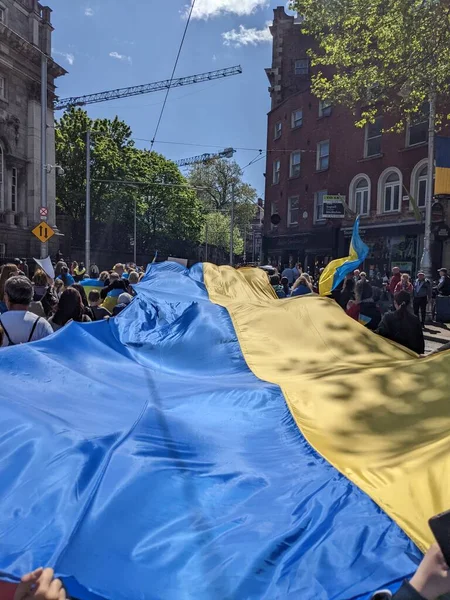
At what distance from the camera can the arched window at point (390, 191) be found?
997 inches

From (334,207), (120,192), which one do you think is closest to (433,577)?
(334,207)

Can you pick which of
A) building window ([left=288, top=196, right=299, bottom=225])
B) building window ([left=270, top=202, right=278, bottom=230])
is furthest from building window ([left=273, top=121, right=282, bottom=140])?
building window ([left=288, top=196, right=299, bottom=225])

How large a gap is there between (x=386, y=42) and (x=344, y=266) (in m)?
6.00

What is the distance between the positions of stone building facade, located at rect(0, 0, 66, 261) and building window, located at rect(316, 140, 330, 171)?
1698cm

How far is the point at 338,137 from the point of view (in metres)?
29.0

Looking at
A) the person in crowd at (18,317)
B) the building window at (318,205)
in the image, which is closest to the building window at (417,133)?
the building window at (318,205)

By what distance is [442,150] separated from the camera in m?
16.2

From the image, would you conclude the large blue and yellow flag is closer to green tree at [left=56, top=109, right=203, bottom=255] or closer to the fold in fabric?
the fold in fabric

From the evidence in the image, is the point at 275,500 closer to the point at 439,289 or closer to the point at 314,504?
the point at 314,504

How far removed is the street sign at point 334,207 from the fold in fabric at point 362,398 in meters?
22.0

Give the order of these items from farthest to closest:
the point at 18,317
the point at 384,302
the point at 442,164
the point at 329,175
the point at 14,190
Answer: the point at 14,190 → the point at 329,175 → the point at 442,164 → the point at 384,302 → the point at 18,317

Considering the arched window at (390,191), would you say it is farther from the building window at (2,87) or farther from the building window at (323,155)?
the building window at (2,87)

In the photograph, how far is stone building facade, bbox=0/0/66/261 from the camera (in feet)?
94.0

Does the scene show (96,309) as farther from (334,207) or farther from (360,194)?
(360,194)
